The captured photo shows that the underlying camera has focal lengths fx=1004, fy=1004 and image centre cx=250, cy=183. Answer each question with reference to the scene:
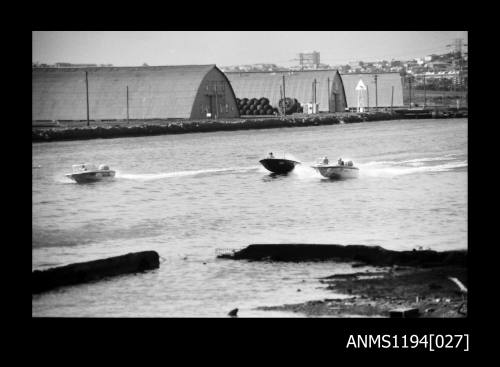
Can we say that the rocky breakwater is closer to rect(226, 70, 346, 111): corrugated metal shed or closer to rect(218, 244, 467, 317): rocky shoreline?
rect(226, 70, 346, 111): corrugated metal shed

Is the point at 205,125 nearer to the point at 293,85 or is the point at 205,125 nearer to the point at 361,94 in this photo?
the point at 293,85

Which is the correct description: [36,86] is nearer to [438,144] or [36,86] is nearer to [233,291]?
[233,291]

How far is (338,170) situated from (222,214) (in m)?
1.79

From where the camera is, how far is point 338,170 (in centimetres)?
1290

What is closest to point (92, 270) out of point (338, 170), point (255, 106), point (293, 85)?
point (338, 170)

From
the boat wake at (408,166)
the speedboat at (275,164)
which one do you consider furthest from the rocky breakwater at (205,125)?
the speedboat at (275,164)

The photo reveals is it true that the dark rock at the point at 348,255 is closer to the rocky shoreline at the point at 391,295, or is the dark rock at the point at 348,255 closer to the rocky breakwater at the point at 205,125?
the rocky shoreline at the point at 391,295

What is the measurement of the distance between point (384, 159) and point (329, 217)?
161 cm

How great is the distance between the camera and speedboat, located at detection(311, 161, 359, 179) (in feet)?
41.9

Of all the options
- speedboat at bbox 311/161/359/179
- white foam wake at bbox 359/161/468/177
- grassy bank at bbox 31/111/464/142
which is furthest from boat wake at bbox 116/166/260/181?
white foam wake at bbox 359/161/468/177

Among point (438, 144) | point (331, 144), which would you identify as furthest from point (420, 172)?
point (331, 144)

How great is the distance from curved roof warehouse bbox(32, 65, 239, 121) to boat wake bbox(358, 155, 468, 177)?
2340 millimetres

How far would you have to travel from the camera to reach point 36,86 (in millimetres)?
11562

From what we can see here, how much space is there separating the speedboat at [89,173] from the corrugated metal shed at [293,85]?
7.70ft
